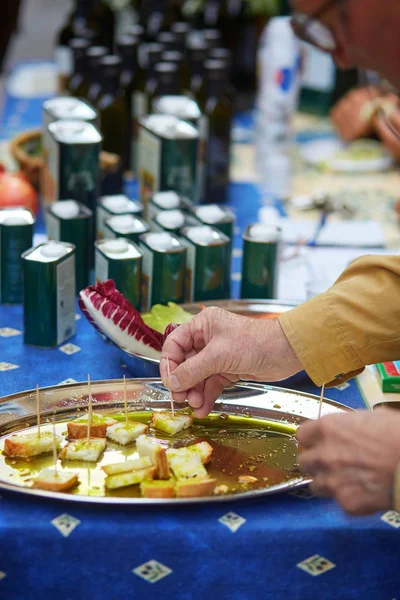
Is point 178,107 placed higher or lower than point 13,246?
higher

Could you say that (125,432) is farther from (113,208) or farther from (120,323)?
(113,208)

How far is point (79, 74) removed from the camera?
8.16 ft

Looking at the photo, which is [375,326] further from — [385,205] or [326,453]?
[385,205]

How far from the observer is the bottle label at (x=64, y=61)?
278 centimetres

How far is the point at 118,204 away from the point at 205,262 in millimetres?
275

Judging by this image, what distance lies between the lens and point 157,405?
4.31 ft

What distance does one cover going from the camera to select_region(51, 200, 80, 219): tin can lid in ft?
5.61

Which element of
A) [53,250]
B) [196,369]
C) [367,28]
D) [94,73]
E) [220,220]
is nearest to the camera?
[367,28]

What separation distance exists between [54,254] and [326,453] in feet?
2.17

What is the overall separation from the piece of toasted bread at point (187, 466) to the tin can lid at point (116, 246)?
0.54 meters

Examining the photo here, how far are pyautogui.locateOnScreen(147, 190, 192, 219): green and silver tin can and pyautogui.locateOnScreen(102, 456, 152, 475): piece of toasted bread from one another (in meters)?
0.76

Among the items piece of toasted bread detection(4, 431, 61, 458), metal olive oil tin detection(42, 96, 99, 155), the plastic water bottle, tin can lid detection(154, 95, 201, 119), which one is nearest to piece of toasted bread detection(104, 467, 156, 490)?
piece of toasted bread detection(4, 431, 61, 458)

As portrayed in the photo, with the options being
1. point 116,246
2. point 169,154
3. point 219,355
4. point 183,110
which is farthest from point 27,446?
point 183,110

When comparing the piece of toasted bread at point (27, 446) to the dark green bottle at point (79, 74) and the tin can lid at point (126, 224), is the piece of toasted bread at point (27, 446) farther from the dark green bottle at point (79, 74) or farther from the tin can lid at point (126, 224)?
the dark green bottle at point (79, 74)
